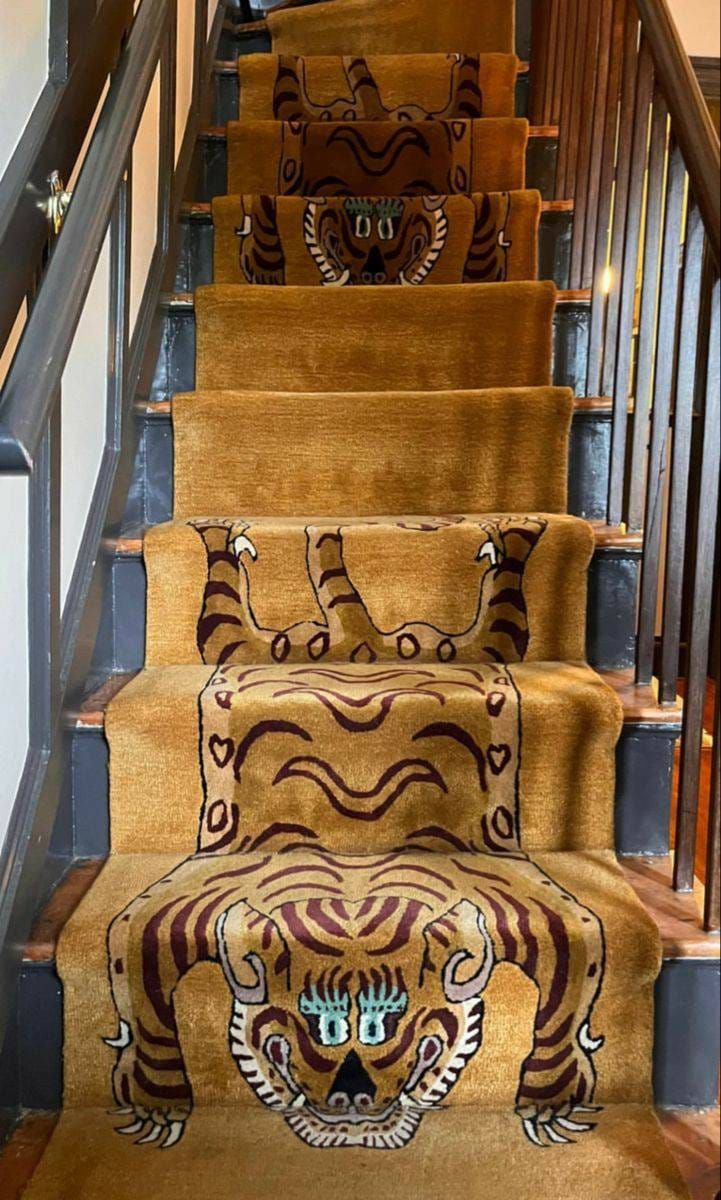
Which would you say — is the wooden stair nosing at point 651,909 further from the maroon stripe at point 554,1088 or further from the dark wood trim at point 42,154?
the dark wood trim at point 42,154

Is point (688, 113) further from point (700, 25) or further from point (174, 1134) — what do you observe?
point (700, 25)

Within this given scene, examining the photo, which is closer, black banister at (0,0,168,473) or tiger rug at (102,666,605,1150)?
black banister at (0,0,168,473)

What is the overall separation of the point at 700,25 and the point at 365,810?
3.66m

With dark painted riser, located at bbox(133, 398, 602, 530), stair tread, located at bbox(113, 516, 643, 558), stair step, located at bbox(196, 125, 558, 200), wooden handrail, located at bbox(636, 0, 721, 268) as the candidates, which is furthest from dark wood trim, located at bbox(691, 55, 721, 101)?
stair tread, located at bbox(113, 516, 643, 558)

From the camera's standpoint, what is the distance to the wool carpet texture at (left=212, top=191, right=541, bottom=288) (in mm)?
2281

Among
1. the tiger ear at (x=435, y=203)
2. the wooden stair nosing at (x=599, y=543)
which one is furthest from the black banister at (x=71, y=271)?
the tiger ear at (x=435, y=203)

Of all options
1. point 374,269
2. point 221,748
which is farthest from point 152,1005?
point 374,269

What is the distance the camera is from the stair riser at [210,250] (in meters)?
2.33

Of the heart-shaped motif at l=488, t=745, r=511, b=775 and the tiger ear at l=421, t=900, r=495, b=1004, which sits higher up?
the heart-shaped motif at l=488, t=745, r=511, b=775

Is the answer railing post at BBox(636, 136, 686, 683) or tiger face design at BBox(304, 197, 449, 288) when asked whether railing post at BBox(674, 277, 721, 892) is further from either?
tiger face design at BBox(304, 197, 449, 288)

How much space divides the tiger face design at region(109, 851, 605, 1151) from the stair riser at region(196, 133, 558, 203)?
188 cm

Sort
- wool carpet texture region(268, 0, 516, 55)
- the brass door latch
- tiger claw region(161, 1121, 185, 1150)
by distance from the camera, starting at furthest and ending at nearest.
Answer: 1. wool carpet texture region(268, 0, 516, 55)
2. the brass door latch
3. tiger claw region(161, 1121, 185, 1150)

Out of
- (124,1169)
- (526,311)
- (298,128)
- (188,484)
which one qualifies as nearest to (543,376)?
(526,311)

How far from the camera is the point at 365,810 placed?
148cm
